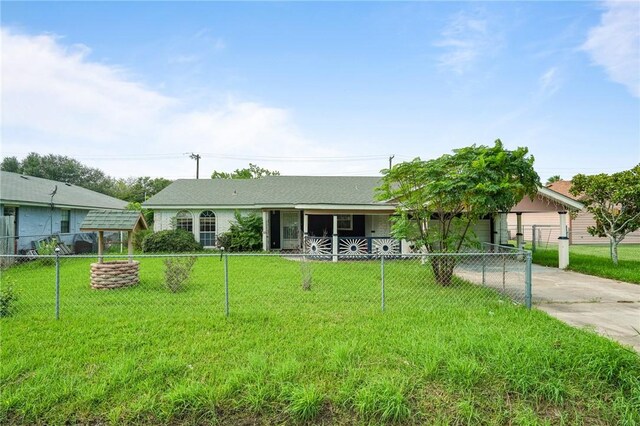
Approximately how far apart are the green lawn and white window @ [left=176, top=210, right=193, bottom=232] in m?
12.2

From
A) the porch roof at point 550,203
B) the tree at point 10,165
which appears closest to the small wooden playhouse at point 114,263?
the porch roof at point 550,203

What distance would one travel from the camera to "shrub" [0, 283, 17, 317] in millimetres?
5604

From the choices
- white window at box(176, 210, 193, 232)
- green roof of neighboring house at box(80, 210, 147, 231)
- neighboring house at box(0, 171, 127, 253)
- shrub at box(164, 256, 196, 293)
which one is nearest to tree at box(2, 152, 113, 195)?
neighboring house at box(0, 171, 127, 253)

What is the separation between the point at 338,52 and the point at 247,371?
1117cm

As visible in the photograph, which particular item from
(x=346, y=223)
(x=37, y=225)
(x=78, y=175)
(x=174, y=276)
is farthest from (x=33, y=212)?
(x=78, y=175)

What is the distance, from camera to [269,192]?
1855cm

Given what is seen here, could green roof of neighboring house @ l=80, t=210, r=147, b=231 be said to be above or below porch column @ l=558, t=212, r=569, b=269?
above

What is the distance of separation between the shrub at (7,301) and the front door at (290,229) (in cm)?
1240

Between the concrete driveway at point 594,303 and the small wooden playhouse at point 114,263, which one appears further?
the small wooden playhouse at point 114,263

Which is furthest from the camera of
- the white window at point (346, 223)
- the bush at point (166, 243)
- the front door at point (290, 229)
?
the front door at point (290, 229)

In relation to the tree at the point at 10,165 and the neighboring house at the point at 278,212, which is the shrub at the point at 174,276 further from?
the tree at the point at 10,165

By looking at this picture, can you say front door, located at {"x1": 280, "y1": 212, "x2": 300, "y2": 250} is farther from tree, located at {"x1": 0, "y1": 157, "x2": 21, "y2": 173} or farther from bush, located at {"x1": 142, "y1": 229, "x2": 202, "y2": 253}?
tree, located at {"x1": 0, "y1": 157, "x2": 21, "y2": 173}

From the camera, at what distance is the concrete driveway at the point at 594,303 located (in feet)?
16.7

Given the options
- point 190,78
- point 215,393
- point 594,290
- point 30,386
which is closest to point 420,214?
point 594,290
